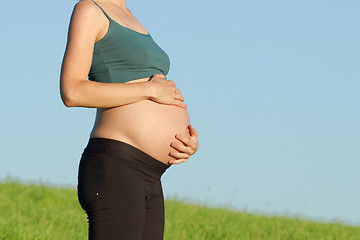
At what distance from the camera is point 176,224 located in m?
8.24

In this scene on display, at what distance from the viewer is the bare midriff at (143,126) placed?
277 centimetres

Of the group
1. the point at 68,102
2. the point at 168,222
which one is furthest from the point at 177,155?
the point at 168,222

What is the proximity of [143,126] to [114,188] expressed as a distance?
41 centimetres

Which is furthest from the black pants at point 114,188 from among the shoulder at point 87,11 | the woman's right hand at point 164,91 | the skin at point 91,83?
the shoulder at point 87,11

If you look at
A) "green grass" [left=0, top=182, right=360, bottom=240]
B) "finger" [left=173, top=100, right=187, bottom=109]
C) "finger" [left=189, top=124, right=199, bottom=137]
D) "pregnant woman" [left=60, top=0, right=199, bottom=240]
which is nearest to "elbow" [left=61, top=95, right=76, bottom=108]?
"pregnant woman" [left=60, top=0, right=199, bottom=240]

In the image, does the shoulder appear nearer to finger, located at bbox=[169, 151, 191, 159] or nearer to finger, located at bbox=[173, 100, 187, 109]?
finger, located at bbox=[173, 100, 187, 109]

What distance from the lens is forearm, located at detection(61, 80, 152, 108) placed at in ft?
8.65

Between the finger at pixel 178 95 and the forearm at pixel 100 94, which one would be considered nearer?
the forearm at pixel 100 94

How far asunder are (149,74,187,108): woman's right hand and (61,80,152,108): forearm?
11 centimetres

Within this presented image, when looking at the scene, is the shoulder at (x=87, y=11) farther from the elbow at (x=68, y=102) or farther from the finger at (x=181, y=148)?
the finger at (x=181, y=148)

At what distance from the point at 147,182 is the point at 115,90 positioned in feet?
2.00

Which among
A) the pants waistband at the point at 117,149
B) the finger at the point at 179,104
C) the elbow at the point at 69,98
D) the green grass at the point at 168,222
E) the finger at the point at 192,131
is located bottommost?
the green grass at the point at 168,222

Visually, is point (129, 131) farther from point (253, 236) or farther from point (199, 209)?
point (199, 209)

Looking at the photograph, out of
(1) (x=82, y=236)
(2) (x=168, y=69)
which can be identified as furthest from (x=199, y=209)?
(2) (x=168, y=69)
